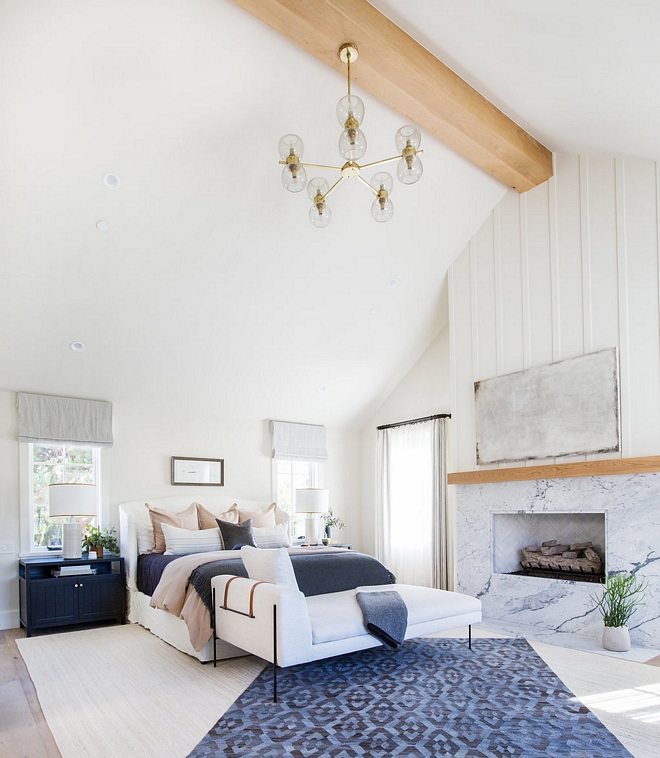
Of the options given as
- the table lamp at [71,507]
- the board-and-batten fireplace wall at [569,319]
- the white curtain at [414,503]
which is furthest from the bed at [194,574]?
the white curtain at [414,503]

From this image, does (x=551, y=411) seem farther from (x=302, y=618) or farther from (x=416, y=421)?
(x=302, y=618)

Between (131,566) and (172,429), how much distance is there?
1.56 meters

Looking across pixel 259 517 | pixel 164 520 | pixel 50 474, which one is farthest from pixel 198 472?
pixel 50 474

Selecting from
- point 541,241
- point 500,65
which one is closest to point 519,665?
point 541,241

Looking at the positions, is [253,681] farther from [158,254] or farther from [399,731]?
[158,254]

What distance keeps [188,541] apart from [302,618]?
258cm

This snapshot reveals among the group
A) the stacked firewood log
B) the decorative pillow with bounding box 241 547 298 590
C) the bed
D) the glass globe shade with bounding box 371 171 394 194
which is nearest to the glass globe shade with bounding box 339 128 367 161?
the glass globe shade with bounding box 371 171 394 194

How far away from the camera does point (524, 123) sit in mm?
5078

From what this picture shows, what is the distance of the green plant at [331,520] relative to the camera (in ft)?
26.0

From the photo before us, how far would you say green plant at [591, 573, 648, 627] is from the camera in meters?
4.47

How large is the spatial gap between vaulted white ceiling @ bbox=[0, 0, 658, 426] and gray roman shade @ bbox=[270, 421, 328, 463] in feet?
1.90

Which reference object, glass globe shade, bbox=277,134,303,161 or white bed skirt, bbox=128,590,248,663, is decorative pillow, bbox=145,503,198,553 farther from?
glass globe shade, bbox=277,134,303,161

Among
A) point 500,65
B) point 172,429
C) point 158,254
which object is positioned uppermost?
point 500,65

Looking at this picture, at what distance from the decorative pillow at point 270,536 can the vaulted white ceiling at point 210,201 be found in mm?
1548
